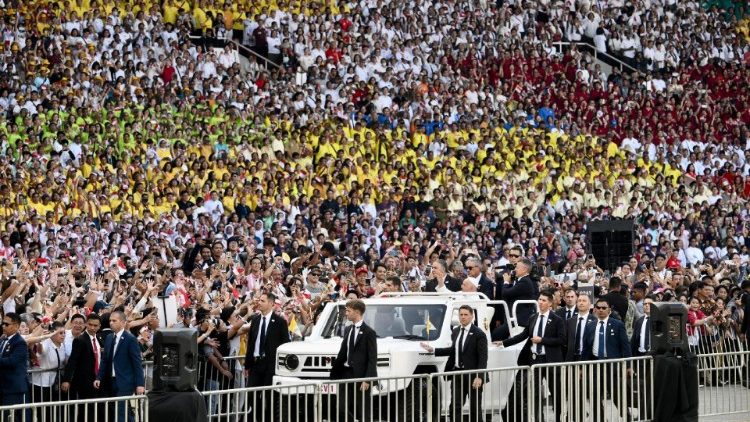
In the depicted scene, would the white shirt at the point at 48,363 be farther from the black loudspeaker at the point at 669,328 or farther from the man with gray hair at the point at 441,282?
the black loudspeaker at the point at 669,328

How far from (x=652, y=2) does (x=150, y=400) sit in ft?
124

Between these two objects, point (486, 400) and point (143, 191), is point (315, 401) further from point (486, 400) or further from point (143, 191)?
point (143, 191)

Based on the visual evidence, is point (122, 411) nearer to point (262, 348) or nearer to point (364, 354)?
point (364, 354)

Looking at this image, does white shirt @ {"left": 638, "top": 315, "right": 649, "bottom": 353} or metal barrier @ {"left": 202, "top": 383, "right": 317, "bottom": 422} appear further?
white shirt @ {"left": 638, "top": 315, "right": 649, "bottom": 353}

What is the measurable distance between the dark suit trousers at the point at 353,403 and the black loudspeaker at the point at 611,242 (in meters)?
15.7

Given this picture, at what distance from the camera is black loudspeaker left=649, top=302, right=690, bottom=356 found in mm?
16141

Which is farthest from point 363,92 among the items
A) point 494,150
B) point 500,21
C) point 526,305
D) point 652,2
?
point 526,305

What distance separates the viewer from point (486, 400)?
54.3 ft

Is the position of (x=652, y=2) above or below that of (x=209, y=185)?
above

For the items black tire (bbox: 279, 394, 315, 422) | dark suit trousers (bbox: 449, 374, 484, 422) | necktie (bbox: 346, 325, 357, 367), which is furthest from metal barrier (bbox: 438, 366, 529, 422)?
black tire (bbox: 279, 394, 315, 422)

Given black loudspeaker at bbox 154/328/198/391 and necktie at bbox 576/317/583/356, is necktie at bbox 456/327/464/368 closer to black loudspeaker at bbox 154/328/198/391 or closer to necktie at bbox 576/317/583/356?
necktie at bbox 576/317/583/356

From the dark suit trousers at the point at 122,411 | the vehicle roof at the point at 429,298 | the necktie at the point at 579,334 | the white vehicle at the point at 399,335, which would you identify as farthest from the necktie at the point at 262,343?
the dark suit trousers at the point at 122,411

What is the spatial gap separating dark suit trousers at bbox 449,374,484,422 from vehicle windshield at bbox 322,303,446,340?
227 cm

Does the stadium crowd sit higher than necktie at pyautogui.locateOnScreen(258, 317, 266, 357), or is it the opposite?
the stadium crowd
